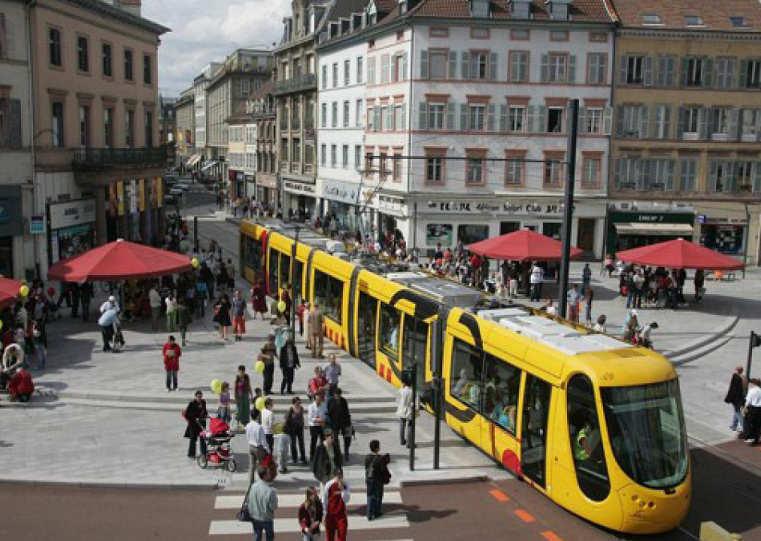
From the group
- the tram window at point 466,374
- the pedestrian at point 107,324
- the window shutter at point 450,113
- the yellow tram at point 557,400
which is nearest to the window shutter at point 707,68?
the window shutter at point 450,113

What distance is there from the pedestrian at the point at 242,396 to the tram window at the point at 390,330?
4.15 m

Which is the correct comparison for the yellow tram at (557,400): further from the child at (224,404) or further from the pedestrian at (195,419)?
the pedestrian at (195,419)

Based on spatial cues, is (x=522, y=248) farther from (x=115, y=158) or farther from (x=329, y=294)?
(x=115, y=158)

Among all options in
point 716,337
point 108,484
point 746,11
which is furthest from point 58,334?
point 746,11

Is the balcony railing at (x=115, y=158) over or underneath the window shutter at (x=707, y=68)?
underneath

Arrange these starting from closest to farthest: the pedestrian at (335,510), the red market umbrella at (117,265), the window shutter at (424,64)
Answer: the pedestrian at (335,510), the red market umbrella at (117,265), the window shutter at (424,64)

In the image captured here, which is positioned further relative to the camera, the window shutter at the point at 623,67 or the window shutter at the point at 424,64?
the window shutter at the point at 623,67

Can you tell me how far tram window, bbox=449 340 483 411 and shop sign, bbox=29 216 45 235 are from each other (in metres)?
23.1

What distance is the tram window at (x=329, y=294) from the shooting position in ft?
79.7

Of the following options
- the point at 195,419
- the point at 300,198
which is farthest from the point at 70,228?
the point at 300,198

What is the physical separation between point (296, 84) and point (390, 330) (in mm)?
49633

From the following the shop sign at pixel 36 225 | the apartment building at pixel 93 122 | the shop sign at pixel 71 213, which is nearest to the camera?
the shop sign at pixel 36 225

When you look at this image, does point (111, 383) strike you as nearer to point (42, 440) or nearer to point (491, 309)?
point (42, 440)

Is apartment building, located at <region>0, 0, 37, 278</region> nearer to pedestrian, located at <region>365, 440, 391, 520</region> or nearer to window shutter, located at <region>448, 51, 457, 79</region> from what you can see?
window shutter, located at <region>448, 51, 457, 79</region>
